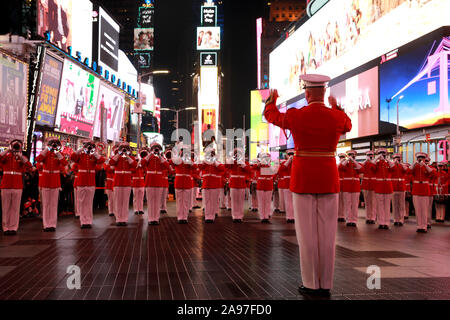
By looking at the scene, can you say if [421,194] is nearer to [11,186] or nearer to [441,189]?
[441,189]

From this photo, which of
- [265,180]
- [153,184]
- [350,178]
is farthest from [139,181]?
[350,178]

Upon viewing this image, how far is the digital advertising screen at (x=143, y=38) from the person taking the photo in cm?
9925

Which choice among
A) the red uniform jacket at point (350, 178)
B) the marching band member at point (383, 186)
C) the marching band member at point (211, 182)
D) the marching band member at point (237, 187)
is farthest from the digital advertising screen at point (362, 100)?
the marching band member at point (211, 182)

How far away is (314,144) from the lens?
515 cm

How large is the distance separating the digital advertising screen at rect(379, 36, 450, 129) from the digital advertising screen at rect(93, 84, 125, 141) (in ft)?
65.9

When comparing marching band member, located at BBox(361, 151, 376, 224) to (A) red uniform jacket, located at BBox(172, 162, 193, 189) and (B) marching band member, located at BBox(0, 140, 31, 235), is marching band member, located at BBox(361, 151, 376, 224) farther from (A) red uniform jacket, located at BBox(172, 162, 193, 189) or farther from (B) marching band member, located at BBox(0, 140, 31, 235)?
(B) marching band member, located at BBox(0, 140, 31, 235)

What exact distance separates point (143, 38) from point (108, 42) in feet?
198

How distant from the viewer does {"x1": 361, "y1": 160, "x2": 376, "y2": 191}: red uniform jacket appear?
13734 millimetres

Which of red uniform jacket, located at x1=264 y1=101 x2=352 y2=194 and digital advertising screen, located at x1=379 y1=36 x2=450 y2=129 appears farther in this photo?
digital advertising screen, located at x1=379 y1=36 x2=450 y2=129

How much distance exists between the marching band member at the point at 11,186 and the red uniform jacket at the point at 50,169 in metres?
0.49

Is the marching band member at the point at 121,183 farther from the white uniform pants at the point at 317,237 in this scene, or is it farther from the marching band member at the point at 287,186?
the white uniform pants at the point at 317,237

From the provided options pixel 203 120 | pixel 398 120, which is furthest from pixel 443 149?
pixel 203 120

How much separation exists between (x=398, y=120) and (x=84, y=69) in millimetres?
20184

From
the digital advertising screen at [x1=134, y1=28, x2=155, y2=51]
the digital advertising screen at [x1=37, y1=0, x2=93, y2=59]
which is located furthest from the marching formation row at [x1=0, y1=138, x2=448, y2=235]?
the digital advertising screen at [x1=134, y1=28, x2=155, y2=51]
